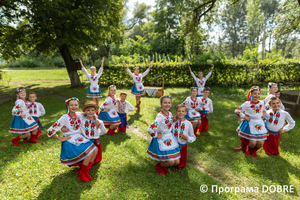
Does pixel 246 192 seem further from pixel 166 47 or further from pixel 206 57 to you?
pixel 166 47

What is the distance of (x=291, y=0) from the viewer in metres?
13.9

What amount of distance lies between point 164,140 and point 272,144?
3.39 m

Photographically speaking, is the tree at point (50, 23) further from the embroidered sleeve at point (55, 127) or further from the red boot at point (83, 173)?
the red boot at point (83, 173)

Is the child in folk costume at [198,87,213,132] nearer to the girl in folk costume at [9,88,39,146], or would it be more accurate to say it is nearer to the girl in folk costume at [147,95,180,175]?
the girl in folk costume at [147,95,180,175]

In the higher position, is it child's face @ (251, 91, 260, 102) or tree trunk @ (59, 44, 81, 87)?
tree trunk @ (59, 44, 81, 87)

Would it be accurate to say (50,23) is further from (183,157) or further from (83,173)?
(183,157)

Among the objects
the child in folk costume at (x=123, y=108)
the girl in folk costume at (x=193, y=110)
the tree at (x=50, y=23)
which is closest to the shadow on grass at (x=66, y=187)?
the child in folk costume at (x=123, y=108)

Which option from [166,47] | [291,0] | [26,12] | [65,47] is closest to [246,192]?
[26,12]

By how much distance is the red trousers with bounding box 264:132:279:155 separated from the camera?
15.1ft

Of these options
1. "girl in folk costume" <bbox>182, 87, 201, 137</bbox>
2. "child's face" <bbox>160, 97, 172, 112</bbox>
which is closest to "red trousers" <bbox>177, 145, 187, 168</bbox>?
"child's face" <bbox>160, 97, 172, 112</bbox>

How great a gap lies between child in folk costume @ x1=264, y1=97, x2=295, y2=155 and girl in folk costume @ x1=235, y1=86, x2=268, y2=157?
0.26 m

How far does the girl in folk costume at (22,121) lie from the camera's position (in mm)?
5020

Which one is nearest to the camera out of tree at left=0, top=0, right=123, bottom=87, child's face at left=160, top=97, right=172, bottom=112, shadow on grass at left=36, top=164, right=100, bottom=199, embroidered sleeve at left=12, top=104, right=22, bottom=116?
shadow on grass at left=36, top=164, right=100, bottom=199

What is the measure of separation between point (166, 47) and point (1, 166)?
29850mm
